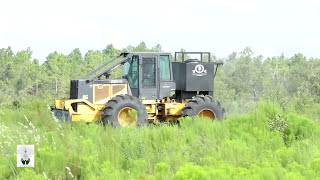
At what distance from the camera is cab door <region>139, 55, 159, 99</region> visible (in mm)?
14461

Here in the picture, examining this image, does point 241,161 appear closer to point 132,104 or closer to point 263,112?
point 263,112

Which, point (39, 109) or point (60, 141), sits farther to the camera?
point (39, 109)

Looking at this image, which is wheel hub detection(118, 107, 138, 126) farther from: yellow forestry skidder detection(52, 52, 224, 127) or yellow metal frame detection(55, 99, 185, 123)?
yellow metal frame detection(55, 99, 185, 123)

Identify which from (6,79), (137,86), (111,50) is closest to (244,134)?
(137,86)

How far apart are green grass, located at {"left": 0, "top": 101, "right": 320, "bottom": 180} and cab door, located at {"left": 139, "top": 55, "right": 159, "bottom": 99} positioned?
407cm

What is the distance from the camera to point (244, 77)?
54.2 m

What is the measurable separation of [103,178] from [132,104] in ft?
25.9

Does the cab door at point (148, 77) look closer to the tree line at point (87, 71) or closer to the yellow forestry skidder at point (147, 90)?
the yellow forestry skidder at point (147, 90)
